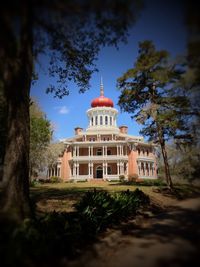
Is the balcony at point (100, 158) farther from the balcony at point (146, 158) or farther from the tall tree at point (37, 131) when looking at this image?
the tall tree at point (37, 131)

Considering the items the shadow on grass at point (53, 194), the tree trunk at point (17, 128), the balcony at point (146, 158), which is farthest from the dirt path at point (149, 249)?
the balcony at point (146, 158)

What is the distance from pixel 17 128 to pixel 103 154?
1463 inches

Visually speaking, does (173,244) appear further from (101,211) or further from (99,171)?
(99,171)

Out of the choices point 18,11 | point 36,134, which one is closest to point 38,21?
point 18,11

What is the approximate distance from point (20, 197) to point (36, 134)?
21.6m

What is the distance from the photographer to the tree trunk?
617cm

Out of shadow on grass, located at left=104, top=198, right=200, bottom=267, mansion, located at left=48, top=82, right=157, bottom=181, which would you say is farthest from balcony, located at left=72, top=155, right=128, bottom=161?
shadow on grass, located at left=104, top=198, right=200, bottom=267

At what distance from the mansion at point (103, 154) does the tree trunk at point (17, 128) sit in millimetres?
35206

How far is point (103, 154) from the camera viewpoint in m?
43.5

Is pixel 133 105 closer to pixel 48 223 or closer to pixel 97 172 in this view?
pixel 48 223

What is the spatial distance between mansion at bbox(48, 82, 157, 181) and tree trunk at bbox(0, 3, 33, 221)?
35206 millimetres

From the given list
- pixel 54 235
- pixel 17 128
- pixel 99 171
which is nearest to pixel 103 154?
pixel 99 171

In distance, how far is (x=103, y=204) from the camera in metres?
8.62

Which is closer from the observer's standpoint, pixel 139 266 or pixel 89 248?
pixel 139 266
